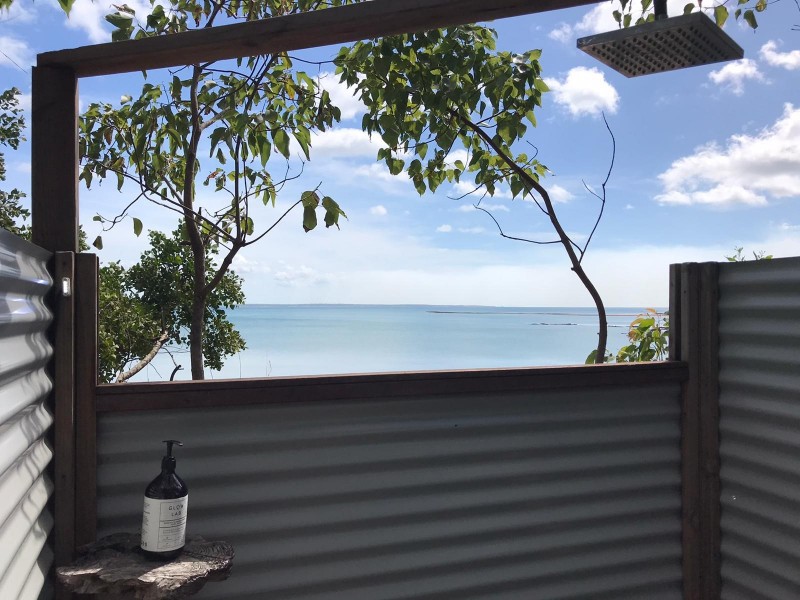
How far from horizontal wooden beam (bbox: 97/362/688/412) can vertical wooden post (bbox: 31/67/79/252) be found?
42 centimetres

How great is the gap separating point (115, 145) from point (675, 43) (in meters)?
3.56

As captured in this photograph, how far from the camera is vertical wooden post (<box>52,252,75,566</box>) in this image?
1446 mm

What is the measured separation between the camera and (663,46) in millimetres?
1604

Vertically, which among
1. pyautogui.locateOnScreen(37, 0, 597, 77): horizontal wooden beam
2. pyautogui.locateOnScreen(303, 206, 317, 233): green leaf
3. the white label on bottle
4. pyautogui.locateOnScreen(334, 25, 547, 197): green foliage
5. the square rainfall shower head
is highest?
pyautogui.locateOnScreen(334, 25, 547, 197): green foliage

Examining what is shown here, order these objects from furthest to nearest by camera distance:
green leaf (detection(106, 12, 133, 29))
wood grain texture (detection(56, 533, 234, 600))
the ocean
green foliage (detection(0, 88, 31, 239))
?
1. the ocean
2. green foliage (detection(0, 88, 31, 239))
3. green leaf (detection(106, 12, 133, 29))
4. wood grain texture (detection(56, 533, 234, 600))

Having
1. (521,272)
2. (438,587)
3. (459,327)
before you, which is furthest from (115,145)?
Answer: (521,272)

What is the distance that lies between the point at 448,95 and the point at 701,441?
193 centimetres

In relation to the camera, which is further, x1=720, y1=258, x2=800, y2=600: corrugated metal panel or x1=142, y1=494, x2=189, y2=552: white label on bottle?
x1=720, y1=258, x2=800, y2=600: corrugated metal panel

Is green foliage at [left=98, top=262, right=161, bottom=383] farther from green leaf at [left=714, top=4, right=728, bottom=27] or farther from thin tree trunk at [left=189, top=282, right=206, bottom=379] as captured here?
green leaf at [left=714, top=4, right=728, bottom=27]

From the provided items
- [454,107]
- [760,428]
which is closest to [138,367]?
[454,107]

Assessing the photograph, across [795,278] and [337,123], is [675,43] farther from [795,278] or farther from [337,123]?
[337,123]

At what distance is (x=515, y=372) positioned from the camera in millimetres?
1847

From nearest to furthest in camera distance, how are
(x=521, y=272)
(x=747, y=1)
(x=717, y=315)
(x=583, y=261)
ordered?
(x=717, y=315), (x=747, y=1), (x=583, y=261), (x=521, y=272)

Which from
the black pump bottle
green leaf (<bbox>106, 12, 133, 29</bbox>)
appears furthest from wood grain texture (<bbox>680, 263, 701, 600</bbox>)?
green leaf (<bbox>106, 12, 133, 29</bbox>)
